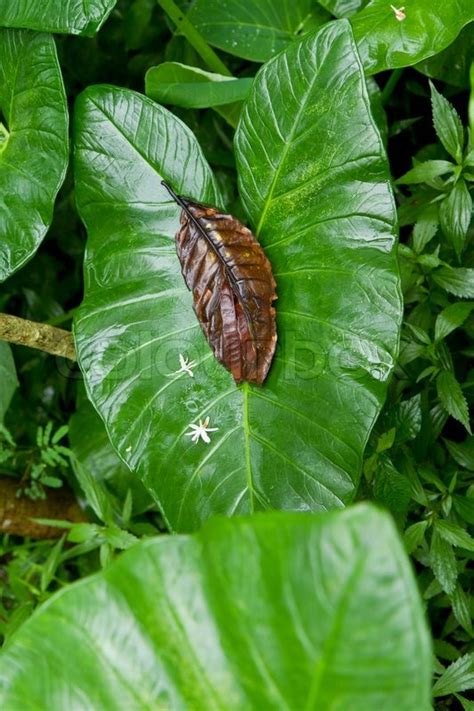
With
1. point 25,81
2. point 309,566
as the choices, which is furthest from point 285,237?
point 309,566

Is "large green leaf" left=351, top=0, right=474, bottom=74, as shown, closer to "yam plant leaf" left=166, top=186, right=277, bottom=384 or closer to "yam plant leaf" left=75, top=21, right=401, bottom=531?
"yam plant leaf" left=75, top=21, right=401, bottom=531

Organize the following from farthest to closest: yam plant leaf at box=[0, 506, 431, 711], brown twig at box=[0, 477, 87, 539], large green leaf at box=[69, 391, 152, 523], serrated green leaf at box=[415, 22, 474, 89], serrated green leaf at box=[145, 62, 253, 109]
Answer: brown twig at box=[0, 477, 87, 539] → large green leaf at box=[69, 391, 152, 523] → serrated green leaf at box=[415, 22, 474, 89] → serrated green leaf at box=[145, 62, 253, 109] → yam plant leaf at box=[0, 506, 431, 711]

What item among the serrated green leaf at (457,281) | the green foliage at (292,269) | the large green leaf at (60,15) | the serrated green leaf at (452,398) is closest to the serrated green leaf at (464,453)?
the green foliage at (292,269)

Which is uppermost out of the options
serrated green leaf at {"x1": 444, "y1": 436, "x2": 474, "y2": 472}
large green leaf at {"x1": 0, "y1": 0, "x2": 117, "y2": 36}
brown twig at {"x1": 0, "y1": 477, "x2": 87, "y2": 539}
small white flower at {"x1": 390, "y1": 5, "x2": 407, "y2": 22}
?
large green leaf at {"x1": 0, "y1": 0, "x2": 117, "y2": 36}

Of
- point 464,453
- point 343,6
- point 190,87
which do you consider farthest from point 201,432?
point 343,6

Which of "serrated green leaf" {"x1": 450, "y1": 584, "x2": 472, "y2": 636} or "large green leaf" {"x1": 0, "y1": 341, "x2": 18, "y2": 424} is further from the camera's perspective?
"large green leaf" {"x1": 0, "y1": 341, "x2": 18, "y2": 424}

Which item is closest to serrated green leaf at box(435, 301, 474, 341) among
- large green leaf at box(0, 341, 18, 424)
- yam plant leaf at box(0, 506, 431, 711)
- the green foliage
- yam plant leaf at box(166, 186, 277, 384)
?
the green foliage

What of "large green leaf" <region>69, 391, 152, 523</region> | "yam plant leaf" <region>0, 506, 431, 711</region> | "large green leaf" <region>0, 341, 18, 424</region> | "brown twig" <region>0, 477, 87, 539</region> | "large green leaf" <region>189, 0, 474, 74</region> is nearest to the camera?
"yam plant leaf" <region>0, 506, 431, 711</region>
